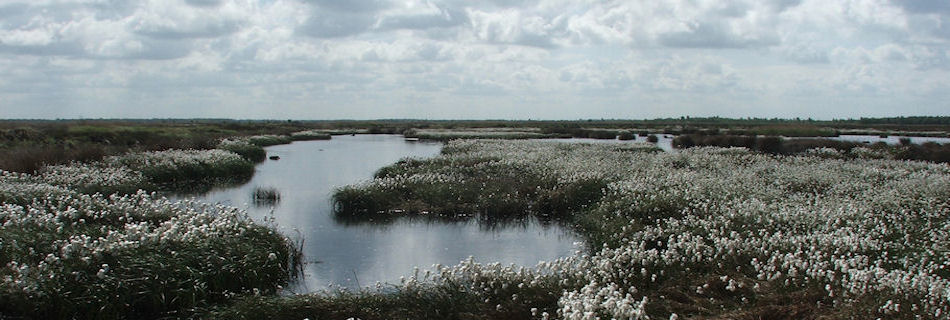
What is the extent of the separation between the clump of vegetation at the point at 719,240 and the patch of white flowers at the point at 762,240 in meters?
0.04

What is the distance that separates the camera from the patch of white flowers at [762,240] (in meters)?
8.62

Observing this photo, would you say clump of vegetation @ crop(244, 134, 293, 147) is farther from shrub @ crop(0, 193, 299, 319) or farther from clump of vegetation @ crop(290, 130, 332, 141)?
shrub @ crop(0, 193, 299, 319)

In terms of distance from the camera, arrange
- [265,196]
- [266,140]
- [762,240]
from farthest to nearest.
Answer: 1. [266,140]
2. [265,196]
3. [762,240]

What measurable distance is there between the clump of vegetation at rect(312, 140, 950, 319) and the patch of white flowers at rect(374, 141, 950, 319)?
36mm

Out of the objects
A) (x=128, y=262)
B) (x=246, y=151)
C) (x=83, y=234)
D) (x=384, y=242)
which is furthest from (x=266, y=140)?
(x=128, y=262)

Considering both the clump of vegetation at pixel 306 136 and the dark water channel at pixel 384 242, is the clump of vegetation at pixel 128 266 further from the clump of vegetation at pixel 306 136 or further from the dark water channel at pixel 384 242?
the clump of vegetation at pixel 306 136

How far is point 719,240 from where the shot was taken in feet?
36.6

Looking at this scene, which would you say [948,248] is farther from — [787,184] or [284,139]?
[284,139]

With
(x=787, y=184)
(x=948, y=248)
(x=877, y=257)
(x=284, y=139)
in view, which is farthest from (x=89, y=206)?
(x=284, y=139)

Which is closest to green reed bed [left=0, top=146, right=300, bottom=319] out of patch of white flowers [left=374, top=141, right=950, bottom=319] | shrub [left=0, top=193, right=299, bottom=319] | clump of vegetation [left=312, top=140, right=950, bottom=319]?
shrub [left=0, top=193, right=299, bottom=319]

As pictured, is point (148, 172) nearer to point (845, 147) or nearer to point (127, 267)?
point (127, 267)

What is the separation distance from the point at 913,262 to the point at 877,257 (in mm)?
520

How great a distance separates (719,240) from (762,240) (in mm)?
1530

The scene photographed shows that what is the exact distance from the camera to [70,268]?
9.39m
